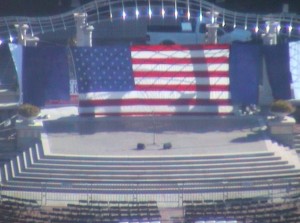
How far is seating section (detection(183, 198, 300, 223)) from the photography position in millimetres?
42000

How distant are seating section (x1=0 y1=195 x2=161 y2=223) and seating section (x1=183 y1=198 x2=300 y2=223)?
3.43 feet

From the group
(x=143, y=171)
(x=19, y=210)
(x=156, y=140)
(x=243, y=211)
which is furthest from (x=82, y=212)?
(x=156, y=140)

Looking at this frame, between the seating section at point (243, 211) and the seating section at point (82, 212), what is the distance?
104 centimetres

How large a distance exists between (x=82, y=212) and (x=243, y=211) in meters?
4.30

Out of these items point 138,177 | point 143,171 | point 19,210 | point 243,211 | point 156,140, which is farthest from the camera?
point 156,140

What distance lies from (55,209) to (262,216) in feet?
18.6

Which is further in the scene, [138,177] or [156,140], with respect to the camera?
[156,140]

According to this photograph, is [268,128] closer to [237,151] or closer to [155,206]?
[237,151]

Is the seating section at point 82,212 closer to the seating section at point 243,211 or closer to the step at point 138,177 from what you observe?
the seating section at point 243,211

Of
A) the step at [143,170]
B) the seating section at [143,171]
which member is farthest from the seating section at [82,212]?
the step at [143,170]

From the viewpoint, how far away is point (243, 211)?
4269 cm

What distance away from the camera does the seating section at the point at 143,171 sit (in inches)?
1794

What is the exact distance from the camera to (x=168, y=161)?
46375 mm

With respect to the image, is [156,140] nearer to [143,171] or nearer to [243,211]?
[143,171]
